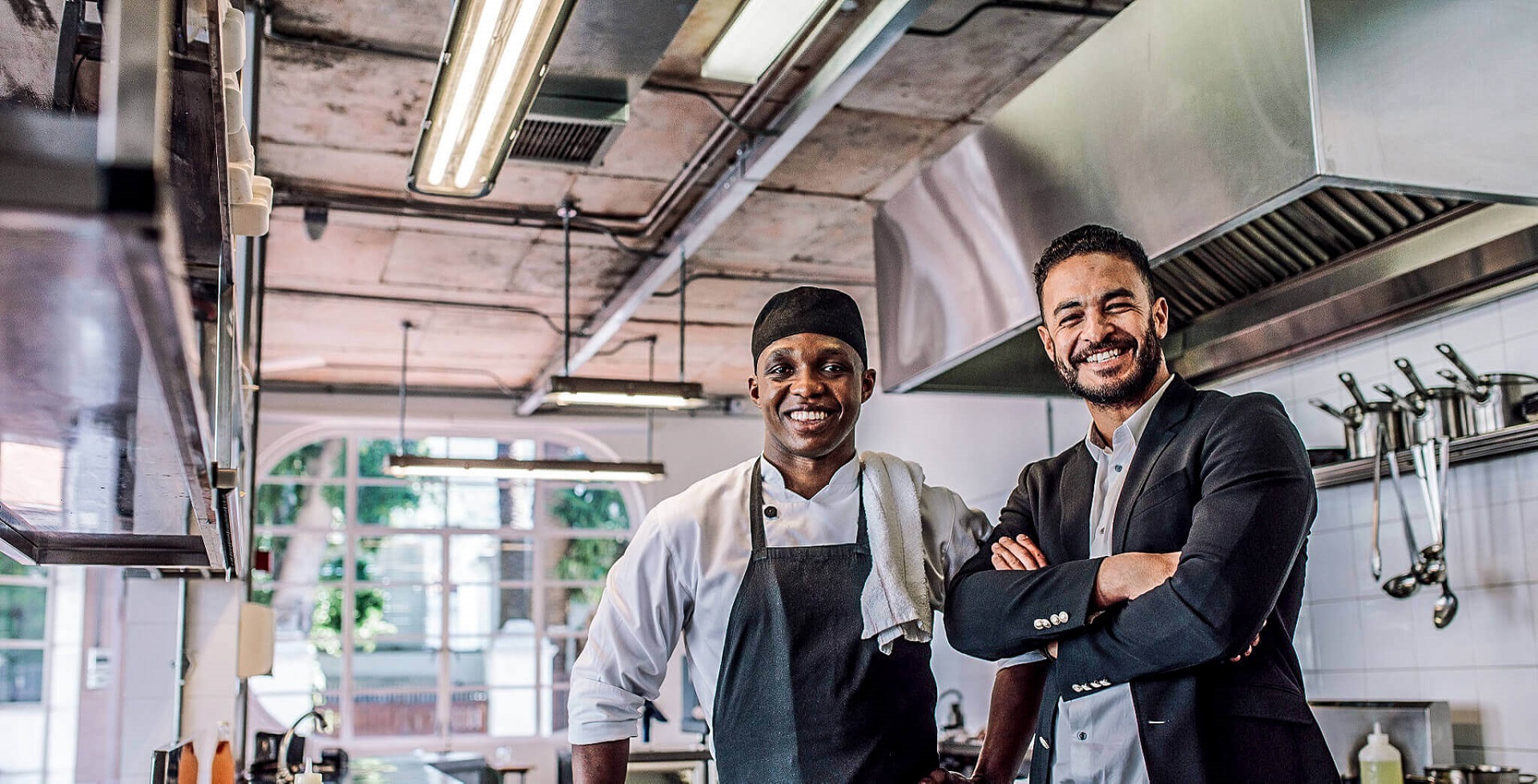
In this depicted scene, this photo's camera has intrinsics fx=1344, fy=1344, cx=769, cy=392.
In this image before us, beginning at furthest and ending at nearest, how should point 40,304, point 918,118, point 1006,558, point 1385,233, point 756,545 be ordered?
point 918,118, point 1385,233, point 756,545, point 1006,558, point 40,304

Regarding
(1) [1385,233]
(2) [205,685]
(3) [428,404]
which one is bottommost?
(2) [205,685]

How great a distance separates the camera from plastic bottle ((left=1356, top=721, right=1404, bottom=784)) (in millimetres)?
3514

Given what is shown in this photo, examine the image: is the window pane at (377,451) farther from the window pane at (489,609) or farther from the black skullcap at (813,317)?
Answer: the black skullcap at (813,317)

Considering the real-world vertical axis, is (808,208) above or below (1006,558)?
above

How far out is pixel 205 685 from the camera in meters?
5.23

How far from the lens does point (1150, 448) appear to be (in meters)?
1.86

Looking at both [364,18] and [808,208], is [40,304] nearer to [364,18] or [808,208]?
[364,18]

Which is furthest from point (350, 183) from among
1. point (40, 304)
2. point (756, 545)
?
point (40, 304)

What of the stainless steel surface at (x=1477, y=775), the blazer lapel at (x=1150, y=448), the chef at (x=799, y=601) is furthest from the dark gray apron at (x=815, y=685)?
the stainless steel surface at (x=1477, y=775)

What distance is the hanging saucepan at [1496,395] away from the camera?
3316 mm

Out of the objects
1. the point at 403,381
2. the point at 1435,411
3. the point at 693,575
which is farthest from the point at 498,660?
the point at 693,575

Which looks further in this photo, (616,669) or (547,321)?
(547,321)

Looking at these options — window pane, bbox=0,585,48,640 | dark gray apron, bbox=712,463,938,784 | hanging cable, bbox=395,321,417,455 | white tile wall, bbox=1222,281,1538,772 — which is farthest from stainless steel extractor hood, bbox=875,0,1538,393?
window pane, bbox=0,585,48,640

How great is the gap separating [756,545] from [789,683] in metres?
0.23
